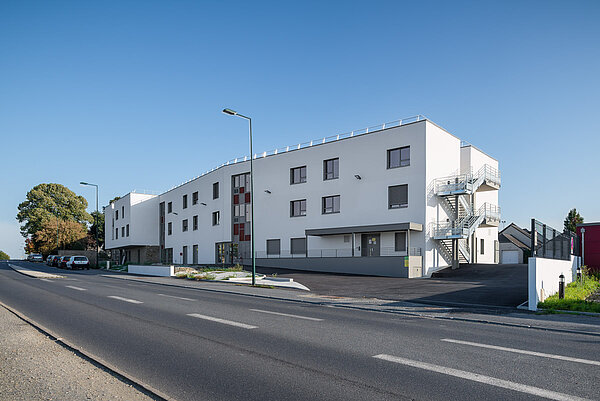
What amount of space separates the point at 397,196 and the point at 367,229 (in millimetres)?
3448

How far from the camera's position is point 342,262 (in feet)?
115

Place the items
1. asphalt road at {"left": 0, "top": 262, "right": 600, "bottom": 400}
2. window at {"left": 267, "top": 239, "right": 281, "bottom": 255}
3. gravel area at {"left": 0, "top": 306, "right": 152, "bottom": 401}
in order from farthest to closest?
1. window at {"left": 267, "top": 239, "right": 281, "bottom": 255}
2. asphalt road at {"left": 0, "top": 262, "right": 600, "bottom": 400}
3. gravel area at {"left": 0, "top": 306, "right": 152, "bottom": 401}

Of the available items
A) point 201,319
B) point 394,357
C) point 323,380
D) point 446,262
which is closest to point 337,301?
point 201,319

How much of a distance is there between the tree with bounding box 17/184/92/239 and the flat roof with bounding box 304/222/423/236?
7177 centimetres

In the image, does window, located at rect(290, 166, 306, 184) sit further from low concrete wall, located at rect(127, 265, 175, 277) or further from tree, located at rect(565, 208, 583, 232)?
tree, located at rect(565, 208, 583, 232)

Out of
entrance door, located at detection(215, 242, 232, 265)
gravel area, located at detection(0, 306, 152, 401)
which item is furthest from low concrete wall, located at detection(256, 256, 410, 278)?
gravel area, located at detection(0, 306, 152, 401)

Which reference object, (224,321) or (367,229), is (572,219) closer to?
(367,229)

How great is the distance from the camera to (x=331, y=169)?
39406 mm

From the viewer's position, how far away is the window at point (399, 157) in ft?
112

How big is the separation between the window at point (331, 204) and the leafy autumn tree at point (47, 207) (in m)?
71.1

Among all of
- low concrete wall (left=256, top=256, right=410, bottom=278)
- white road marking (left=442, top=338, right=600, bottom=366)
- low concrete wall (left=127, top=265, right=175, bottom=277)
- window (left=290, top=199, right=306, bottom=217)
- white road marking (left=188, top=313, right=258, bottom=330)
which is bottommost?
low concrete wall (left=127, top=265, right=175, bottom=277)

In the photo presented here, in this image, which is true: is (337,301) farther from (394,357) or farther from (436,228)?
(436,228)

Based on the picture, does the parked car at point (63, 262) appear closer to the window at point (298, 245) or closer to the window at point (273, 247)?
the window at point (273, 247)

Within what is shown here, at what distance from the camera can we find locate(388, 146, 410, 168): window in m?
34.2
